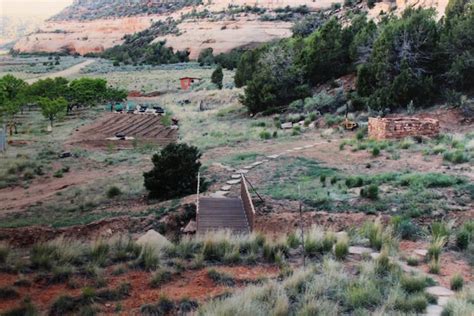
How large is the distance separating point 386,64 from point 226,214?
16659 mm

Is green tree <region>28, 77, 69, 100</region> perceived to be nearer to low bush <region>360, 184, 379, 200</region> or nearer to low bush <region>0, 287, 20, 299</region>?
low bush <region>360, 184, 379, 200</region>

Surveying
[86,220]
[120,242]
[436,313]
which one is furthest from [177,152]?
[436,313]

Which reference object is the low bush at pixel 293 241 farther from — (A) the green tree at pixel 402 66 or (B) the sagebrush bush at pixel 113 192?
(A) the green tree at pixel 402 66

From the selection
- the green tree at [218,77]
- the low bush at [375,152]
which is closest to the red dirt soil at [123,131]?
the green tree at [218,77]

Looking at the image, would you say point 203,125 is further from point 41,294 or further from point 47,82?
point 41,294

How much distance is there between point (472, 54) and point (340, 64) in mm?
9843

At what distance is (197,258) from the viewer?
813 centimetres

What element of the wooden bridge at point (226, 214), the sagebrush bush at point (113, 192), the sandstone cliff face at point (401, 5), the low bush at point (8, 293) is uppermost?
the sandstone cliff face at point (401, 5)

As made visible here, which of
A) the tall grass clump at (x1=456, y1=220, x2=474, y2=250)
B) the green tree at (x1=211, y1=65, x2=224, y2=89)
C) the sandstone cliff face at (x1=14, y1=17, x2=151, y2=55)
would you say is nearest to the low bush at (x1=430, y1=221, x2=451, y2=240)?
the tall grass clump at (x1=456, y1=220, x2=474, y2=250)

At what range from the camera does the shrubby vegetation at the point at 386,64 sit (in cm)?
2394

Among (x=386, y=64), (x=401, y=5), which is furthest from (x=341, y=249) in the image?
(x=401, y=5)

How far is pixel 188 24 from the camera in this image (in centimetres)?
9888

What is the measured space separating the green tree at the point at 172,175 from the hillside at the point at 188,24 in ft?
120

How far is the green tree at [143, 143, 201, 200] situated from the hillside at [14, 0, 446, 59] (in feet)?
120
